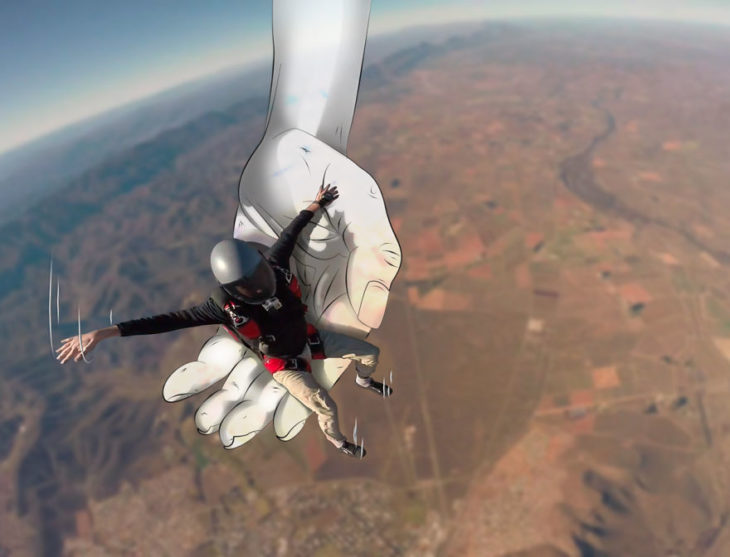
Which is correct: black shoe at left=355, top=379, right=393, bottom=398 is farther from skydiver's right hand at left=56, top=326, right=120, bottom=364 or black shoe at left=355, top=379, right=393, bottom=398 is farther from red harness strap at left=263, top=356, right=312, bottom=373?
skydiver's right hand at left=56, top=326, right=120, bottom=364

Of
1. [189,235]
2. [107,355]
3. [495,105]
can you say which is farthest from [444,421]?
[495,105]

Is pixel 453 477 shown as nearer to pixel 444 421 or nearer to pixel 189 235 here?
pixel 444 421

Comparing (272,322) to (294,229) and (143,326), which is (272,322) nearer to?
(294,229)

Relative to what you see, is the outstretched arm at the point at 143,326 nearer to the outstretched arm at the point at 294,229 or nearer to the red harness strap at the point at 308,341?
the red harness strap at the point at 308,341

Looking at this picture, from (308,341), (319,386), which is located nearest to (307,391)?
(319,386)

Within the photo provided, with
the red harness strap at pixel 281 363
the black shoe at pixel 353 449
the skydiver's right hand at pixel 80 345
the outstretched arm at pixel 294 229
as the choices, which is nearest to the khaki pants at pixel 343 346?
the red harness strap at pixel 281 363

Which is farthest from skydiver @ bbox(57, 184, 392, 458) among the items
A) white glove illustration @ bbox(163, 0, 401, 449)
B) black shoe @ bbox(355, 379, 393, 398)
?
black shoe @ bbox(355, 379, 393, 398)
